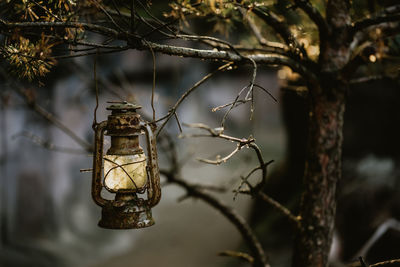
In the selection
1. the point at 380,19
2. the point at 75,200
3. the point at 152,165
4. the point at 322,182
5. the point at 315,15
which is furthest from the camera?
the point at 75,200

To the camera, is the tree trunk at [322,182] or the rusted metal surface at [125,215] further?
the tree trunk at [322,182]

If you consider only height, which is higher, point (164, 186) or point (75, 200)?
point (164, 186)

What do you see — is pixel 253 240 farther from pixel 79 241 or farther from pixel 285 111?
pixel 79 241

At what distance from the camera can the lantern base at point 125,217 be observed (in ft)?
6.22

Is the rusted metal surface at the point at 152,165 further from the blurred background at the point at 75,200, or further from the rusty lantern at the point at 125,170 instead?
the blurred background at the point at 75,200

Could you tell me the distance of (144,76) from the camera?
10.4 m

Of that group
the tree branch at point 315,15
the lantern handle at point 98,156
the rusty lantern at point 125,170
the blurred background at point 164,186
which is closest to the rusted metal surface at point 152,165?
the rusty lantern at point 125,170

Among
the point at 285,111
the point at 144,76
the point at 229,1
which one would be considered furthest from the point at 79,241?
the point at 229,1

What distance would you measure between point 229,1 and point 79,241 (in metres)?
7.30

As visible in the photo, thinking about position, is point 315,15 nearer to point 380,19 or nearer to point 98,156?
point 380,19

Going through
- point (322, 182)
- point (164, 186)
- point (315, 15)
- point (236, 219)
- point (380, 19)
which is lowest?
point (236, 219)

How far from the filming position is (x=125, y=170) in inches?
75.8

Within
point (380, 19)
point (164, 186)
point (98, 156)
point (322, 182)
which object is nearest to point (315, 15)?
point (380, 19)

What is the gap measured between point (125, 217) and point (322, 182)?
1494 millimetres
